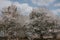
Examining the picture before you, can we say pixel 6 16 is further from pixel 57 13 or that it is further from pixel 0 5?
pixel 57 13

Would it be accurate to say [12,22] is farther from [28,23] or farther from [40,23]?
[40,23]

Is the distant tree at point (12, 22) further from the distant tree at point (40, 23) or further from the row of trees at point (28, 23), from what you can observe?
the distant tree at point (40, 23)

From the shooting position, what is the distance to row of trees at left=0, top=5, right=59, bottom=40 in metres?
7.93

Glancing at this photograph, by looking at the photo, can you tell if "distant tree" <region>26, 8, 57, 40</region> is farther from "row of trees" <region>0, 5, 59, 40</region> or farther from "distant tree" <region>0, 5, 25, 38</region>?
"distant tree" <region>0, 5, 25, 38</region>

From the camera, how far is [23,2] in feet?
26.8

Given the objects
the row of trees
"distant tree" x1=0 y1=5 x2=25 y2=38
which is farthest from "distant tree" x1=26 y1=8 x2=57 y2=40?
"distant tree" x1=0 y1=5 x2=25 y2=38

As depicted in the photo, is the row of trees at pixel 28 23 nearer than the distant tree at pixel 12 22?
Yes

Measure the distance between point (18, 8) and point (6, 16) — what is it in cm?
58

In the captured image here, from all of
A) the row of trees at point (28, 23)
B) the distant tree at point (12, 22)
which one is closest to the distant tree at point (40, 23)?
the row of trees at point (28, 23)

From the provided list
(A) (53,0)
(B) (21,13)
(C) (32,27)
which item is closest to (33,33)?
(C) (32,27)

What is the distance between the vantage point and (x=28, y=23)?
26.6ft

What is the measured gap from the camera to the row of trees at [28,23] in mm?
7926

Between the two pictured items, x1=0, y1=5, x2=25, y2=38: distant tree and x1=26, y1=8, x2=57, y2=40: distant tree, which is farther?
x1=0, y1=5, x2=25, y2=38: distant tree

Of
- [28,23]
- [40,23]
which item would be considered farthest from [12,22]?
[40,23]
